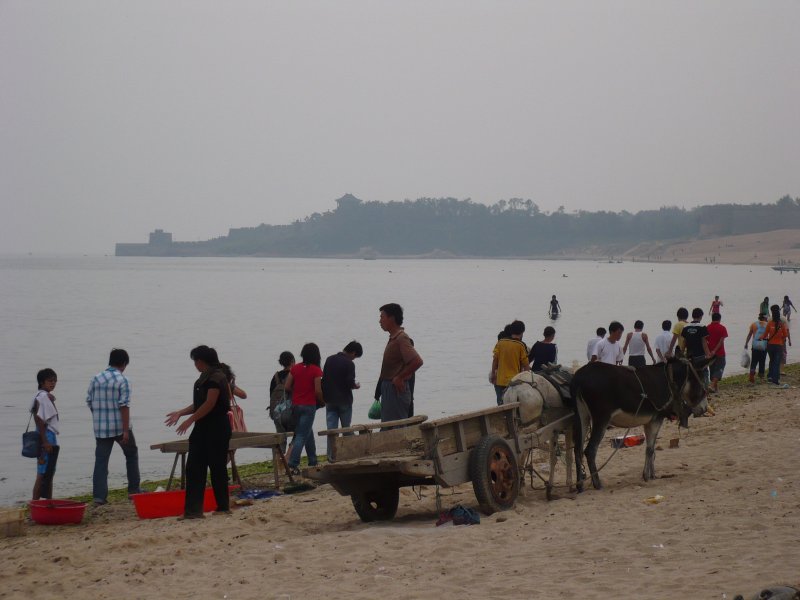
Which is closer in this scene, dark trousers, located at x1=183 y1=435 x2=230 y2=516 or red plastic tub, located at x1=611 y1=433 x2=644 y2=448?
dark trousers, located at x1=183 y1=435 x2=230 y2=516

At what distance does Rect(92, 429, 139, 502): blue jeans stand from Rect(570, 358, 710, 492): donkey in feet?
17.1

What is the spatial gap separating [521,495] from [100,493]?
16.6ft

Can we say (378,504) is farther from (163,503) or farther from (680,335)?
(680,335)

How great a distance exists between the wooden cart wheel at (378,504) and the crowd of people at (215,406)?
897 mm

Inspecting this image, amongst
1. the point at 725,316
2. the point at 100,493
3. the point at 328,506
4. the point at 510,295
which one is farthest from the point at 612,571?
the point at 510,295

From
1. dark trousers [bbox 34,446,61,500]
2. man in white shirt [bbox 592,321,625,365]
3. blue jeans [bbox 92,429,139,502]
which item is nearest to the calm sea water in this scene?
dark trousers [bbox 34,446,61,500]

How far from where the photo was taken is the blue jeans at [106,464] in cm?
1170

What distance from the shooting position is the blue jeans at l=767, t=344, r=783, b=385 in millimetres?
20688

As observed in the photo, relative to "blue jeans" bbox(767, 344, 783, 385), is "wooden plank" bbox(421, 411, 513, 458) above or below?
above

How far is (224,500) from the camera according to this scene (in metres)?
10.8

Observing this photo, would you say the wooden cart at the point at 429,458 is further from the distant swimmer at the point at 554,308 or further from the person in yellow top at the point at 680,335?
the distant swimmer at the point at 554,308

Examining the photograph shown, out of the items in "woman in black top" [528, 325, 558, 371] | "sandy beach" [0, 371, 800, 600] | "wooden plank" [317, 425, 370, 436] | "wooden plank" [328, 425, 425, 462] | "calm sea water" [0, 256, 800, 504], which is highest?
"woman in black top" [528, 325, 558, 371]

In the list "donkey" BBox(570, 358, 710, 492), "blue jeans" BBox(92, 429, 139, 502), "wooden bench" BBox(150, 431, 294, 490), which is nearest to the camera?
"donkey" BBox(570, 358, 710, 492)

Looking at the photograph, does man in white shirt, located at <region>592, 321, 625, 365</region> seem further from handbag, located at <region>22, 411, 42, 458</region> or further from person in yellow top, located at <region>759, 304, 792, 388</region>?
handbag, located at <region>22, 411, 42, 458</region>
